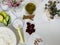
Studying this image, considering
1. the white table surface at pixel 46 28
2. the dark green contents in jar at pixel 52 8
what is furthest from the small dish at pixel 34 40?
the dark green contents in jar at pixel 52 8

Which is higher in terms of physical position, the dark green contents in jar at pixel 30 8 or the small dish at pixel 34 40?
the dark green contents in jar at pixel 30 8

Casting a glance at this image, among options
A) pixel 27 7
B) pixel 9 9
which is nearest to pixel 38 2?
pixel 27 7

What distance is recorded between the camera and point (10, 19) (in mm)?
1084

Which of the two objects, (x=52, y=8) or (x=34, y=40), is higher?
(x=52, y=8)

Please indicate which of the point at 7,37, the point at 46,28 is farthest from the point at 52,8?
the point at 7,37

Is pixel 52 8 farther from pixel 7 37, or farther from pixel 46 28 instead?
pixel 7 37

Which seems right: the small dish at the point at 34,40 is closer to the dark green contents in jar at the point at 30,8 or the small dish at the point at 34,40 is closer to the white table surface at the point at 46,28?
the white table surface at the point at 46,28

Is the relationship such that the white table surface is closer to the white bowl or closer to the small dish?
the small dish

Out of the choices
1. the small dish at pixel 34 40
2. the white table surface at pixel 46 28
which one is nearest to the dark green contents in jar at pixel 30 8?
the white table surface at pixel 46 28

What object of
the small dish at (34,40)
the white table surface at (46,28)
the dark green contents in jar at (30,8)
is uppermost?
the dark green contents in jar at (30,8)

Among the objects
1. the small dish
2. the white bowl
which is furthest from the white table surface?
the white bowl

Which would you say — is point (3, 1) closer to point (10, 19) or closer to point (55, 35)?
point (10, 19)

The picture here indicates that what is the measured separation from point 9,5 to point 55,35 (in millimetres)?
Answer: 310

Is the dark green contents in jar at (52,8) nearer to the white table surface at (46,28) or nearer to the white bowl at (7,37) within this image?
the white table surface at (46,28)
